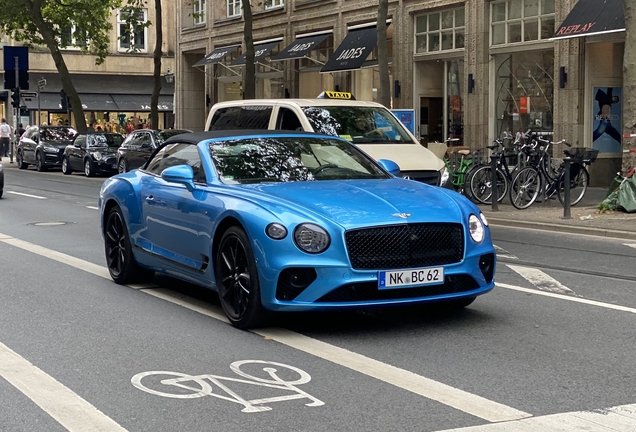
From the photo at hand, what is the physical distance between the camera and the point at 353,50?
31.0 metres

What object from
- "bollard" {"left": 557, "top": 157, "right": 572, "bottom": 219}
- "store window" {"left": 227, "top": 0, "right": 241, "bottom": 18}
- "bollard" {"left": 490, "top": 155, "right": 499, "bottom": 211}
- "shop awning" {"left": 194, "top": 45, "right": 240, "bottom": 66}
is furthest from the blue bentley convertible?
"store window" {"left": 227, "top": 0, "right": 241, "bottom": 18}

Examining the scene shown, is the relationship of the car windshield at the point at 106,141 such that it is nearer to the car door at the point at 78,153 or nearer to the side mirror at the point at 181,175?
the car door at the point at 78,153

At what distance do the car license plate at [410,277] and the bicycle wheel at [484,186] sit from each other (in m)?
11.8

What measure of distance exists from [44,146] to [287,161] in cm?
3098

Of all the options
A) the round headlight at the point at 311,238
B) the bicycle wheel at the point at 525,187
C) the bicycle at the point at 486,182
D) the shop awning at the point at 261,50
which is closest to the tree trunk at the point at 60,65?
the shop awning at the point at 261,50

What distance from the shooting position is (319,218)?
7027mm

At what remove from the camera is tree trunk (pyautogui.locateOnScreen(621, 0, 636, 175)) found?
54.3 feet

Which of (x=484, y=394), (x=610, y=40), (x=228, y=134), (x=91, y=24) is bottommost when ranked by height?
(x=484, y=394)

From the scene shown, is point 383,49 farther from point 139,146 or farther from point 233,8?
point 233,8

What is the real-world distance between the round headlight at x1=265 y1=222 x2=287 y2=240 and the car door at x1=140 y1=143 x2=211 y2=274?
2.90 ft

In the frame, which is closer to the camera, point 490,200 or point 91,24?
point 490,200

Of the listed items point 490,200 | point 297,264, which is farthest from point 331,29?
point 297,264

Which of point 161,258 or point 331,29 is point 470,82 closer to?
point 331,29

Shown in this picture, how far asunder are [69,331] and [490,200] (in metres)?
12.6
